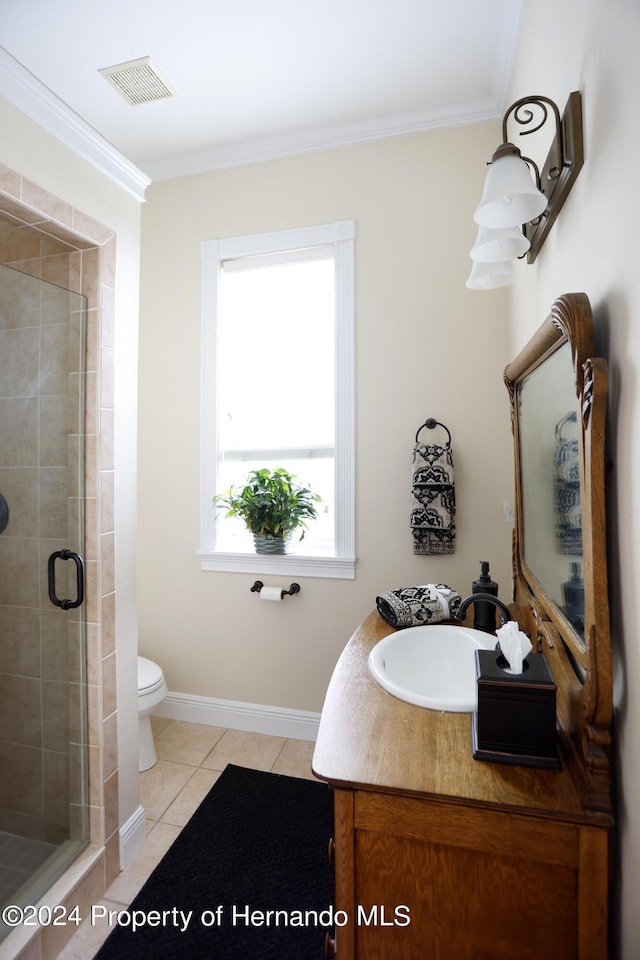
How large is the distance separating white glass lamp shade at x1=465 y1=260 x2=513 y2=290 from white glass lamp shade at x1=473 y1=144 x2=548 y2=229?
239mm

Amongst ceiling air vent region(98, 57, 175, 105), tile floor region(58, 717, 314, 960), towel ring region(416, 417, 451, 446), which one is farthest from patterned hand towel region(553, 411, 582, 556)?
ceiling air vent region(98, 57, 175, 105)

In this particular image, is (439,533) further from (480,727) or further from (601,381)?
(601,381)

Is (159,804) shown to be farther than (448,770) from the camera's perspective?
Yes

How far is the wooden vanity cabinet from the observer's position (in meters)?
0.80

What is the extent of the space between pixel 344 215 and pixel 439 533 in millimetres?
1561

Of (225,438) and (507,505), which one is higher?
(225,438)

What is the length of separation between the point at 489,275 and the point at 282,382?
1.28 m

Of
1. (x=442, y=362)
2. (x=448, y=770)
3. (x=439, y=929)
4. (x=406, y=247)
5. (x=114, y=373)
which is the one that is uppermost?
(x=406, y=247)

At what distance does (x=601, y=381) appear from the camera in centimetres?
79

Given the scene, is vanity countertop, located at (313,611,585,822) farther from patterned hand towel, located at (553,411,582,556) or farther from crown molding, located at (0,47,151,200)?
crown molding, located at (0,47,151,200)

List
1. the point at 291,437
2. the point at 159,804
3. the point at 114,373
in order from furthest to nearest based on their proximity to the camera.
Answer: the point at 291,437 < the point at 159,804 < the point at 114,373

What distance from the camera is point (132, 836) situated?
1.72 meters

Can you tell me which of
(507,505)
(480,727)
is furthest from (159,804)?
(507,505)

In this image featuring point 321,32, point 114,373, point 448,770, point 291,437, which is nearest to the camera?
point 448,770
